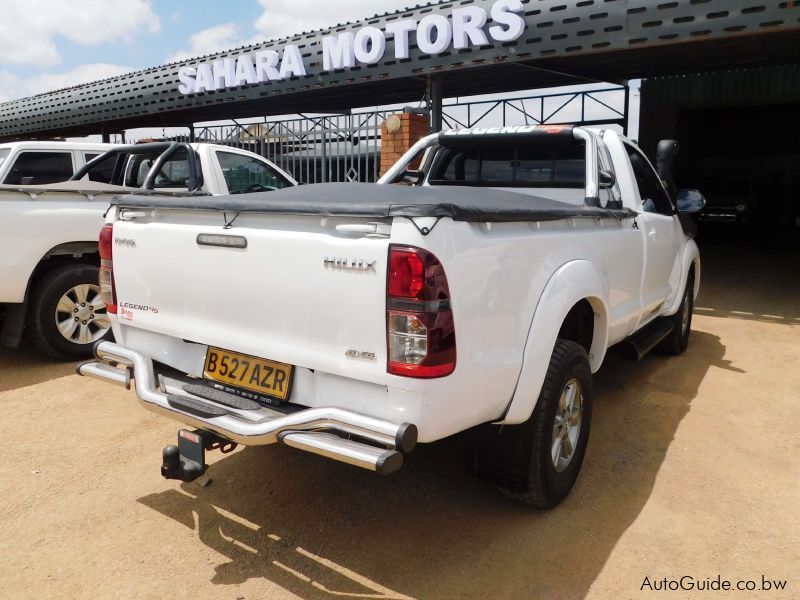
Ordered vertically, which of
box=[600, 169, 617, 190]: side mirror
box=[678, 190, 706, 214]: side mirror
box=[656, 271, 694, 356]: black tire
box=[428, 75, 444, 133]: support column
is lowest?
box=[656, 271, 694, 356]: black tire

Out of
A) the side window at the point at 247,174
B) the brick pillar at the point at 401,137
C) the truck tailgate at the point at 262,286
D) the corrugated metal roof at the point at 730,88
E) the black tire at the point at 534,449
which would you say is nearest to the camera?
the truck tailgate at the point at 262,286

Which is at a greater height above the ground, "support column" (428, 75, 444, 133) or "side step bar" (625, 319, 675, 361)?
"support column" (428, 75, 444, 133)

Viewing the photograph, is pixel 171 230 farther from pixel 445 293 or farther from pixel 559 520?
pixel 559 520

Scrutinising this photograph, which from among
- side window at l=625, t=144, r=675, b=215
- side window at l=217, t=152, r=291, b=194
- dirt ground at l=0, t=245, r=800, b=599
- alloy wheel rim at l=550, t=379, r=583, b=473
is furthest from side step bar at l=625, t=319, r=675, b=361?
side window at l=217, t=152, r=291, b=194

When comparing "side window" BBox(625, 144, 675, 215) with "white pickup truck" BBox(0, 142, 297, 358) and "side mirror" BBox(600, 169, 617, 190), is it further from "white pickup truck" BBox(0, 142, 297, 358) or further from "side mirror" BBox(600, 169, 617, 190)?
"white pickup truck" BBox(0, 142, 297, 358)

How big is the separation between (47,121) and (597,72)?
1374 cm

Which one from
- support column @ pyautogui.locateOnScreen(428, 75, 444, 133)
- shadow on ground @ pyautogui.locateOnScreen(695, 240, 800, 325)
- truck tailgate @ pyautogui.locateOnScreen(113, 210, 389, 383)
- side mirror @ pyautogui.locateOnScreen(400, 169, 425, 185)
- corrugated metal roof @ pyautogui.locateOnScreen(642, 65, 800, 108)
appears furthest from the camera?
corrugated metal roof @ pyautogui.locateOnScreen(642, 65, 800, 108)

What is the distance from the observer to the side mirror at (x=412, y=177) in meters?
4.93

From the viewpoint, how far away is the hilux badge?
227 cm

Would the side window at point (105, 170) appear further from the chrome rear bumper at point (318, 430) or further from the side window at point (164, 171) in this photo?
the chrome rear bumper at point (318, 430)

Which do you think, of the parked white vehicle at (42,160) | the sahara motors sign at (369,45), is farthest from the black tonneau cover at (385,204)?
the sahara motors sign at (369,45)

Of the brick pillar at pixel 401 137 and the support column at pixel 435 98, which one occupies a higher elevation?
the support column at pixel 435 98

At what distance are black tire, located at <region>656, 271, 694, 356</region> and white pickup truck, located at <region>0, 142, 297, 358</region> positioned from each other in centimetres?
434

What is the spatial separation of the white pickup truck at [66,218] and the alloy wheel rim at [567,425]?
13.3ft
